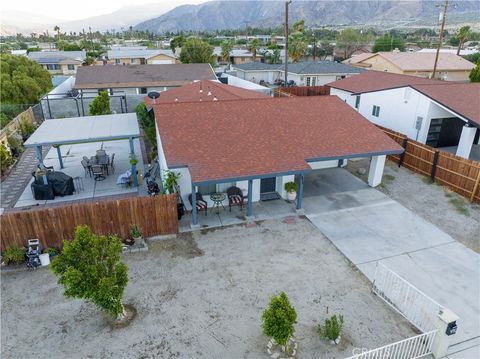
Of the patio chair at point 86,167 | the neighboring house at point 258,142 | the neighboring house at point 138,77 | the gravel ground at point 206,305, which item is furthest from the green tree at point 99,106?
the gravel ground at point 206,305

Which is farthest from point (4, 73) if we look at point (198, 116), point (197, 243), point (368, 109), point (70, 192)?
point (368, 109)

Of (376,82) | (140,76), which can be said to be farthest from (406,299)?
(140,76)

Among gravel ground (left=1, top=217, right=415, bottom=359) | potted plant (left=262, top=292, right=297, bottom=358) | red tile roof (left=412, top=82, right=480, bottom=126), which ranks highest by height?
red tile roof (left=412, top=82, right=480, bottom=126)

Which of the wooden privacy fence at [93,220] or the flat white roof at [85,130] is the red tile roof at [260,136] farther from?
the flat white roof at [85,130]

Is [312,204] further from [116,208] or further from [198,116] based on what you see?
[116,208]

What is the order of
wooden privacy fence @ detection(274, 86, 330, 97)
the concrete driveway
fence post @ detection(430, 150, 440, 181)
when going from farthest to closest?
1. wooden privacy fence @ detection(274, 86, 330, 97)
2. fence post @ detection(430, 150, 440, 181)
3. the concrete driveway

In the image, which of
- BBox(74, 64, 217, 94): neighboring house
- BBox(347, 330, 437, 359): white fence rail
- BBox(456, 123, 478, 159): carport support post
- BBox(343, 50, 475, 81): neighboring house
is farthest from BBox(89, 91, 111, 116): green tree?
BBox(343, 50, 475, 81): neighboring house

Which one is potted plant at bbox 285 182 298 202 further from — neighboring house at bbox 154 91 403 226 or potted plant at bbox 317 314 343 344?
potted plant at bbox 317 314 343 344
